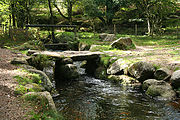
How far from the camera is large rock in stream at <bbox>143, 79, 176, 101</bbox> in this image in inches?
262

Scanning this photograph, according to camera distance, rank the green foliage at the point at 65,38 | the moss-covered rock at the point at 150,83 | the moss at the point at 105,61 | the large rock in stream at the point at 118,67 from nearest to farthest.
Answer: the moss-covered rock at the point at 150,83, the large rock in stream at the point at 118,67, the moss at the point at 105,61, the green foliage at the point at 65,38

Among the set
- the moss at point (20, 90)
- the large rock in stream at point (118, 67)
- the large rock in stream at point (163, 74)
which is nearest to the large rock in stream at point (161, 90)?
the large rock in stream at point (163, 74)

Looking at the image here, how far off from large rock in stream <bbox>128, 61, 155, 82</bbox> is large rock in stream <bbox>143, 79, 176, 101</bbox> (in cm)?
74

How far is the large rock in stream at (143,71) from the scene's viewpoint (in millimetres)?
8039

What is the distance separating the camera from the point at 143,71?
26.4 ft

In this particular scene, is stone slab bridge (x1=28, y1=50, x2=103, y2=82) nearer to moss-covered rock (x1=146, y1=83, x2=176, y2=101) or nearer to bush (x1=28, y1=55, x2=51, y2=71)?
bush (x1=28, y1=55, x2=51, y2=71)

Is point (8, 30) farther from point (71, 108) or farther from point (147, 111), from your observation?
point (147, 111)

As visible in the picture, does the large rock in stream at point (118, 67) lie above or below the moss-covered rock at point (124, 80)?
above

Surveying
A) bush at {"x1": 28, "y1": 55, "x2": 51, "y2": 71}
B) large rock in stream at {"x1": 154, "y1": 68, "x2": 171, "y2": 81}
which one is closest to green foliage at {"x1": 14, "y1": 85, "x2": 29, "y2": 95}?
bush at {"x1": 28, "y1": 55, "x2": 51, "y2": 71}

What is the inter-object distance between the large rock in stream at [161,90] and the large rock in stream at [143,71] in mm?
736

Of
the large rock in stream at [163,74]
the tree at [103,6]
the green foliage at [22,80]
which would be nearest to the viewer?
the green foliage at [22,80]

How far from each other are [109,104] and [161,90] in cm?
228

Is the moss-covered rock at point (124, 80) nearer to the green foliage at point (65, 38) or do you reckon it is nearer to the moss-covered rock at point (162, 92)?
the moss-covered rock at point (162, 92)

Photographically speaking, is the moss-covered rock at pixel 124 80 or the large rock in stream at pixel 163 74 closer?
the large rock in stream at pixel 163 74
